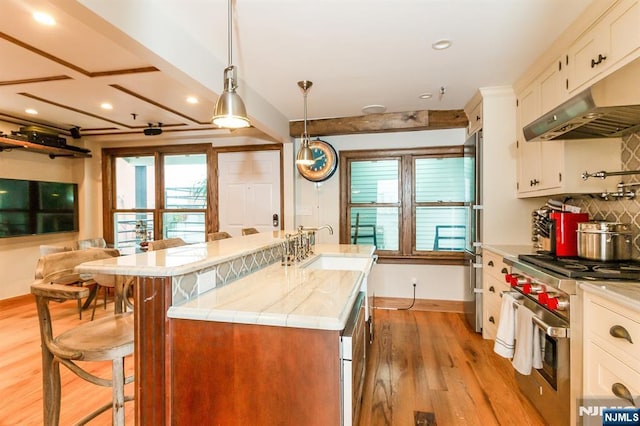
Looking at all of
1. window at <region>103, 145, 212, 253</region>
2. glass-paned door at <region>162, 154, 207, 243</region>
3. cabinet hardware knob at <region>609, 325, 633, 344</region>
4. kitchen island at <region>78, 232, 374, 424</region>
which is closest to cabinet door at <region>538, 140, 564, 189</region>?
cabinet hardware knob at <region>609, 325, 633, 344</region>

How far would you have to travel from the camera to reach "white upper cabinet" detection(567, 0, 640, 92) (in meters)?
1.59

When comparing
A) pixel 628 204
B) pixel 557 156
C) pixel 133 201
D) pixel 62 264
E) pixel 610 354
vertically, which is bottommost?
pixel 610 354

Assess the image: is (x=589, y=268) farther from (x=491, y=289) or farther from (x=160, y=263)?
(x=160, y=263)

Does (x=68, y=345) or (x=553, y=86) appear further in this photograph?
(x=553, y=86)

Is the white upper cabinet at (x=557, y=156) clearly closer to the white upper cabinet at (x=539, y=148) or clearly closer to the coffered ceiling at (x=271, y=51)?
the white upper cabinet at (x=539, y=148)

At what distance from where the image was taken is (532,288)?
1.96 m

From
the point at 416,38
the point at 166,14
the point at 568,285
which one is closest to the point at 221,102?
the point at 166,14

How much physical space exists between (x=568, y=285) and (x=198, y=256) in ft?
6.18

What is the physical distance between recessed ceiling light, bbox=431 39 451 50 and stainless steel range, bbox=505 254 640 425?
160 centimetres

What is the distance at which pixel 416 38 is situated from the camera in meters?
2.22

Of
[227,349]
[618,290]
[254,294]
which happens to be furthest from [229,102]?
[618,290]

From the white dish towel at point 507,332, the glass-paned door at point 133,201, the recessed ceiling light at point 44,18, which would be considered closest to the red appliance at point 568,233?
the white dish towel at point 507,332

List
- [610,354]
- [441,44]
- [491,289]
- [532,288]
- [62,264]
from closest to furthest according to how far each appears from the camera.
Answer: [610,354] → [62,264] → [532,288] → [441,44] → [491,289]
